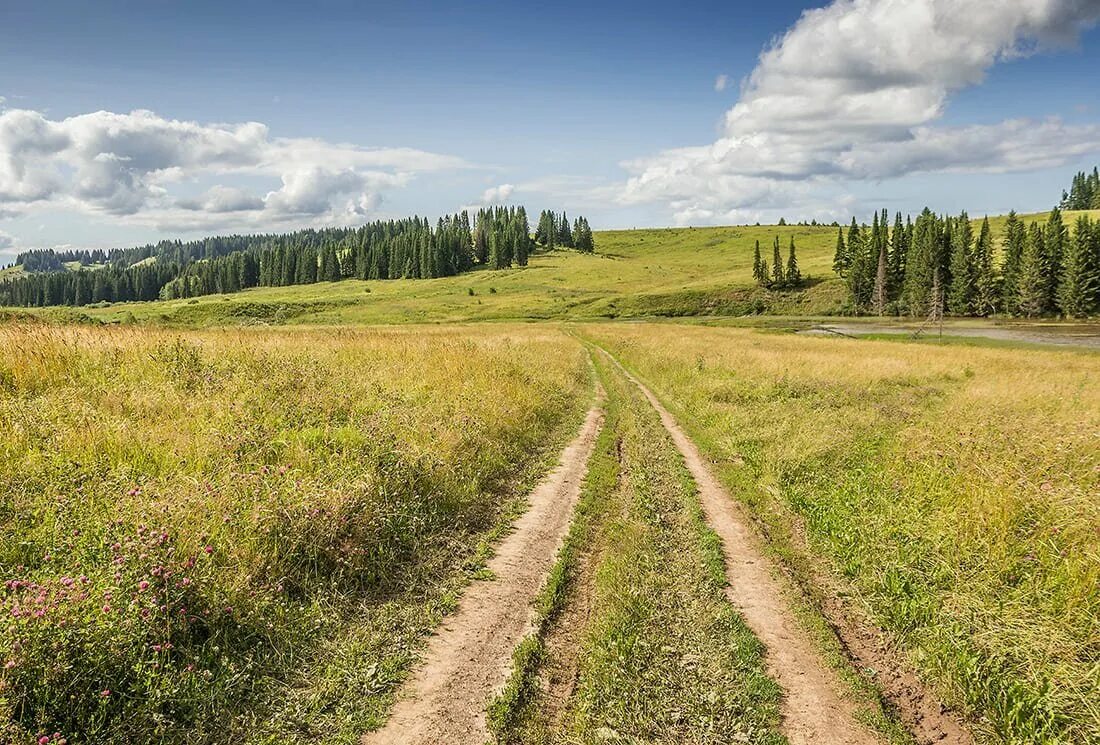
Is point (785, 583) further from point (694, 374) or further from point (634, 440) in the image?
point (694, 374)

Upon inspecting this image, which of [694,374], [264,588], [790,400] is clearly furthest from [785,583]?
[694,374]

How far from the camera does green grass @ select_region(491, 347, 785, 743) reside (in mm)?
4555

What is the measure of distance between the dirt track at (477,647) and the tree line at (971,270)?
84.8m

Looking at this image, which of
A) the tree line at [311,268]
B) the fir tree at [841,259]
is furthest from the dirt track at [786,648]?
the tree line at [311,268]

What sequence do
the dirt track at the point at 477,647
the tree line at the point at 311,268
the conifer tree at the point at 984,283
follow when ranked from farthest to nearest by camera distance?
the tree line at the point at 311,268 → the conifer tree at the point at 984,283 → the dirt track at the point at 477,647

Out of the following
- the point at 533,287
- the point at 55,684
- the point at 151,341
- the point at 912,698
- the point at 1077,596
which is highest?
the point at 533,287

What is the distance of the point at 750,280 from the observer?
115750 mm

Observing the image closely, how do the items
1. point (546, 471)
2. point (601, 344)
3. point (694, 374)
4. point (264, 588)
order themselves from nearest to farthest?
point (264, 588)
point (546, 471)
point (694, 374)
point (601, 344)

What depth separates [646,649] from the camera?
548 cm

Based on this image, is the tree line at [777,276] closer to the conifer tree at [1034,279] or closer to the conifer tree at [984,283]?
the conifer tree at [984,283]

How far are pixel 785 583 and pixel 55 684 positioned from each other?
7.38 m

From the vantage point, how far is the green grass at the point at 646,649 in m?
4.55

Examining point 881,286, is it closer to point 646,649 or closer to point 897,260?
point 897,260

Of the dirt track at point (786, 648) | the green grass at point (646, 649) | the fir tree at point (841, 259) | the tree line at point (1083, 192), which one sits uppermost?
the tree line at point (1083, 192)
